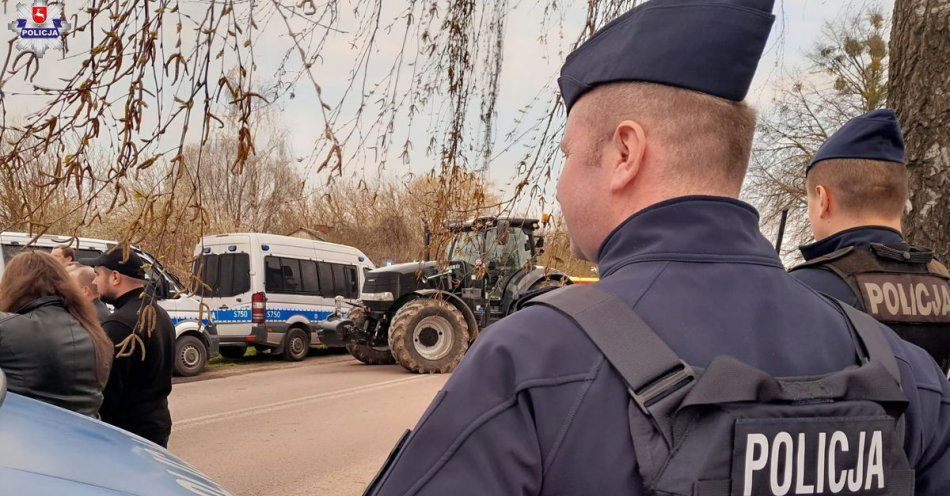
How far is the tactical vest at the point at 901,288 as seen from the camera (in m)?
2.39

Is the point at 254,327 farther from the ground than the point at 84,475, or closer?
closer

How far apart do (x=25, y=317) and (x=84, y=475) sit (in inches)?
64.9

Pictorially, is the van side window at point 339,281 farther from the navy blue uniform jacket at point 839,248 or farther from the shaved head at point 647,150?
the shaved head at point 647,150

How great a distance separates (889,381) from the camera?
3.83ft

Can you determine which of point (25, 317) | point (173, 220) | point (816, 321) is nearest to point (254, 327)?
point (25, 317)

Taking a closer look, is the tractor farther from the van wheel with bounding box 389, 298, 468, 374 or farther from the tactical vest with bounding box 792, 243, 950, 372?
the tactical vest with bounding box 792, 243, 950, 372

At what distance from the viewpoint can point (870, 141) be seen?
2.52m

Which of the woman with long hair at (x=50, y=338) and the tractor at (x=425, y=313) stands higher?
the woman with long hair at (x=50, y=338)

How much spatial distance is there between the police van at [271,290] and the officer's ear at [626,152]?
528 inches

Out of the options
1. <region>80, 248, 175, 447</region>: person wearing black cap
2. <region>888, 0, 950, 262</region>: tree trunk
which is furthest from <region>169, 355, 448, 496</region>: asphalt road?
<region>888, 0, 950, 262</region>: tree trunk

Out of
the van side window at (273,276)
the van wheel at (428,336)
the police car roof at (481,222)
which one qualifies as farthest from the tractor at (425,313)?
the police car roof at (481,222)

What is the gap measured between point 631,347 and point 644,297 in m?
0.09

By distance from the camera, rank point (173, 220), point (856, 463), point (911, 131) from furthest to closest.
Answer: point (911, 131) → point (173, 220) → point (856, 463)

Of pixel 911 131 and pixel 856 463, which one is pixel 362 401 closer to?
pixel 911 131
